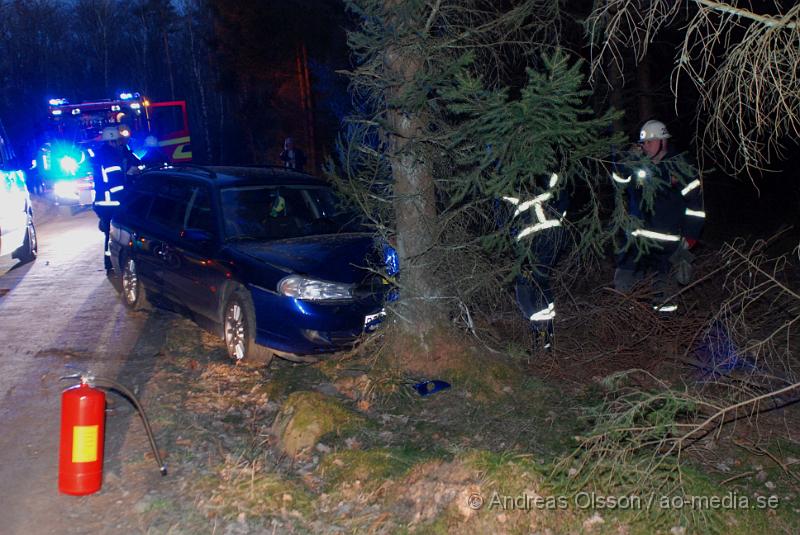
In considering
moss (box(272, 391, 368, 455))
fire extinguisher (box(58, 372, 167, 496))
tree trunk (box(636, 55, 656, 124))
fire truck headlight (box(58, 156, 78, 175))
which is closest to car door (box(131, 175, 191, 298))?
moss (box(272, 391, 368, 455))

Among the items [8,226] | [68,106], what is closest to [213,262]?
[8,226]

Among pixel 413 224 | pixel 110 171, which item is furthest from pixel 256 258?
pixel 110 171

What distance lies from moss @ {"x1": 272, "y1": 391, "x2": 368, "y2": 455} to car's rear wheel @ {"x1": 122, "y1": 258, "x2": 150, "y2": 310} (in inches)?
164

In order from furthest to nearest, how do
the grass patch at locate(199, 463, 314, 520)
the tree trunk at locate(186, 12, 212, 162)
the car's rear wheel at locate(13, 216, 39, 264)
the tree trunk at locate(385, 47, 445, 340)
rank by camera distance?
1. the tree trunk at locate(186, 12, 212, 162)
2. the car's rear wheel at locate(13, 216, 39, 264)
3. the tree trunk at locate(385, 47, 445, 340)
4. the grass patch at locate(199, 463, 314, 520)

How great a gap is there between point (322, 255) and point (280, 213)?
1040 mm

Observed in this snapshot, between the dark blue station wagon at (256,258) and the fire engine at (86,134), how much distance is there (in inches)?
438

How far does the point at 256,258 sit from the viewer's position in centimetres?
684

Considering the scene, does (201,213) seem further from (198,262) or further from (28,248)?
(28,248)

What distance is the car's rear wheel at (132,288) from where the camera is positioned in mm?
9062

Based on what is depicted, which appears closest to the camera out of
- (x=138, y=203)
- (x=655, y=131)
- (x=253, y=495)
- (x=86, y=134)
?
(x=253, y=495)

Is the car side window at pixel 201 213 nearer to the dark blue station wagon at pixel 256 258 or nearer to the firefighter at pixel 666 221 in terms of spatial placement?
the dark blue station wagon at pixel 256 258

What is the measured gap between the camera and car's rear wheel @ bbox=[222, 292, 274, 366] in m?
6.80

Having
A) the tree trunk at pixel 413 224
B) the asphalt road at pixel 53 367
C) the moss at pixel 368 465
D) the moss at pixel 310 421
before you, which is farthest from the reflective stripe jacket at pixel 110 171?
the moss at pixel 368 465

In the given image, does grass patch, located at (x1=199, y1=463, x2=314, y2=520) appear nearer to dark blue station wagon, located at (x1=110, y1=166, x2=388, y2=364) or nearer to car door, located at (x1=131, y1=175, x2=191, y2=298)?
dark blue station wagon, located at (x1=110, y1=166, x2=388, y2=364)
